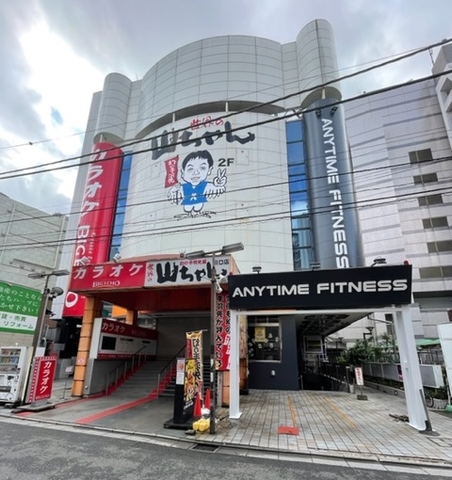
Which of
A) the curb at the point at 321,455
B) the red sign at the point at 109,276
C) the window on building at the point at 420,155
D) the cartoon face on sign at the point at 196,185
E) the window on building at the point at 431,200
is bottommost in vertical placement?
the curb at the point at 321,455

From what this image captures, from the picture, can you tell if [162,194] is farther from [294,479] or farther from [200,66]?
[294,479]

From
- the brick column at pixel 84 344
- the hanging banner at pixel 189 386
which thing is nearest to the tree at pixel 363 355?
the hanging banner at pixel 189 386

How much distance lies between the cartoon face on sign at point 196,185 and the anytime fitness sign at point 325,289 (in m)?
14.4

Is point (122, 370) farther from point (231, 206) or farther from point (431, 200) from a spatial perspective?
point (431, 200)

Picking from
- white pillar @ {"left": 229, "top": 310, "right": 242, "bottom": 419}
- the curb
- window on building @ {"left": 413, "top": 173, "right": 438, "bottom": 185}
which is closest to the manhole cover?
the curb

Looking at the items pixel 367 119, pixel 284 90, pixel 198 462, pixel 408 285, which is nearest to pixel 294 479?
pixel 198 462

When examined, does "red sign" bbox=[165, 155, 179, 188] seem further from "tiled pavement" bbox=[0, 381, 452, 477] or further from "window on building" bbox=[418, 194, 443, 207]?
"window on building" bbox=[418, 194, 443, 207]

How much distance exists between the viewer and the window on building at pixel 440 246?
30.0 meters

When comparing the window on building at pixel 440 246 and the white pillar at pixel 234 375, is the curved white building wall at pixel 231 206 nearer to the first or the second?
the white pillar at pixel 234 375

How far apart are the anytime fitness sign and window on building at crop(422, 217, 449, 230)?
94.8 ft

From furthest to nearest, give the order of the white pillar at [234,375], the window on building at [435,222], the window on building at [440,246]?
the window on building at [435,222] → the window on building at [440,246] → the white pillar at [234,375]

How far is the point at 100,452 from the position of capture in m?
5.57

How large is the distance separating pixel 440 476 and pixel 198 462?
3.99 metres

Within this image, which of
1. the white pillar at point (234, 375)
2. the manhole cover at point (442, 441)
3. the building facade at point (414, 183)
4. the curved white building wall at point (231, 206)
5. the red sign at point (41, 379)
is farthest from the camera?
the building facade at point (414, 183)
